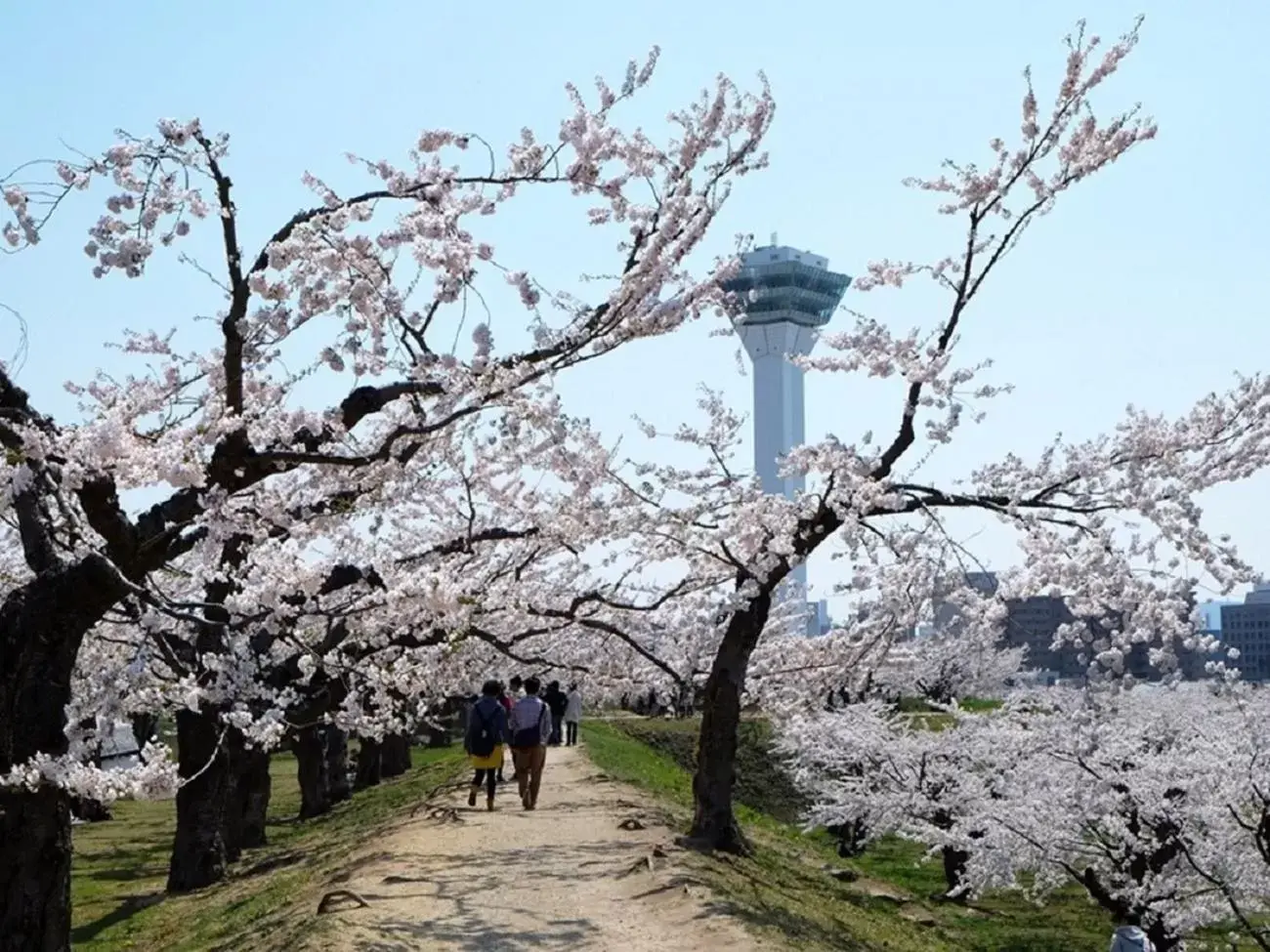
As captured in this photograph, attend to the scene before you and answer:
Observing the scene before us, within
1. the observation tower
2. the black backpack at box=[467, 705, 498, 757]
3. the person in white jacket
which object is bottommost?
the person in white jacket

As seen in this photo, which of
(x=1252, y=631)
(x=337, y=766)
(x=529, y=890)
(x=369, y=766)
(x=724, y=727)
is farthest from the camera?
(x=369, y=766)

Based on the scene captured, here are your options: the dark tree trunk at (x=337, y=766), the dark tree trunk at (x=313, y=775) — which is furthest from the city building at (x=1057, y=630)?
the dark tree trunk at (x=337, y=766)

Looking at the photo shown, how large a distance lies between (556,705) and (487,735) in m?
10.3

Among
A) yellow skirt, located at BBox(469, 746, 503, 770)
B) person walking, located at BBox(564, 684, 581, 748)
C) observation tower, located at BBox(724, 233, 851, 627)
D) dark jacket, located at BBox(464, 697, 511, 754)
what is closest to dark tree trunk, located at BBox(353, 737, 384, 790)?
person walking, located at BBox(564, 684, 581, 748)

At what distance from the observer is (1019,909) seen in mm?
Result: 20906

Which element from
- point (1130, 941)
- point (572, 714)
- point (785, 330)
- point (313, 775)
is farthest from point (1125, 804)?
point (785, 330)

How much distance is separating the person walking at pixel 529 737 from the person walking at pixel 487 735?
183 mm

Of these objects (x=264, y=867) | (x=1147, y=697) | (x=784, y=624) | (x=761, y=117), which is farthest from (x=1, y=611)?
(x=784, y=624)

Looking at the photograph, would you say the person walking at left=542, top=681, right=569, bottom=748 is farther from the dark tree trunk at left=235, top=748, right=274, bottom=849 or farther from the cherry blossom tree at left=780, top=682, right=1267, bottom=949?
the cherry blossom tree at left=780, top=682, right=1267, bottom=949

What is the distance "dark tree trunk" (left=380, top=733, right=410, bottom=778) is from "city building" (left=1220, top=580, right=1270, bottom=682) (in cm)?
2027

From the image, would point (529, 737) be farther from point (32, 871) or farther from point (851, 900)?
point (32, 871)

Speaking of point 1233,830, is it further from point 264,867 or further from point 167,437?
point 167,437

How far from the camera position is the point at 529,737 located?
15.4 metres

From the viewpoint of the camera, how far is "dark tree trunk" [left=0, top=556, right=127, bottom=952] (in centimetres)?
739
